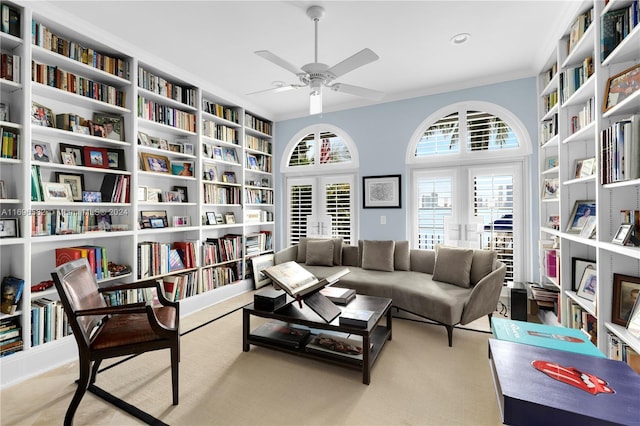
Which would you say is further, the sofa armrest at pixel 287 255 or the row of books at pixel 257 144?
the row of books at pixel 257 144

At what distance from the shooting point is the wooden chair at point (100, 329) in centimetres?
181

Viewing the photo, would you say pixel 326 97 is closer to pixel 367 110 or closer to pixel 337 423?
pixel 367 110

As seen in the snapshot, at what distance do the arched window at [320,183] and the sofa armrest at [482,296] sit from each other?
2.37m

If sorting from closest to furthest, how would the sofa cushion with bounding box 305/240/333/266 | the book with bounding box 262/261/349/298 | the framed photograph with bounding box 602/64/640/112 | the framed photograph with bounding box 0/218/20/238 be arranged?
the framed photograph with bounding box 602/64/640/112 < the framed photograph with bounding box 0/218/20/238 < the book with bounding box 262/261/349/298 < the sofa cushion with bounding box 305/240/333/266

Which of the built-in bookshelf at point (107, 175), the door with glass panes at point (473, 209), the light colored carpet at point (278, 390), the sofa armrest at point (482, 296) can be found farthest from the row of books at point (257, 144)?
the sofa armrest at point (482, 296)

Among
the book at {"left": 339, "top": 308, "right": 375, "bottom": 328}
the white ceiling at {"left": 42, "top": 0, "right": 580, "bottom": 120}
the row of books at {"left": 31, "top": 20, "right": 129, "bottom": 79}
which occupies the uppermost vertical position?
the white ceiling at {"left": 42, "top": 0, "right": 580, "bottom": 120}

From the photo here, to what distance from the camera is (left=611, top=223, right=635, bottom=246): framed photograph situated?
185 cm

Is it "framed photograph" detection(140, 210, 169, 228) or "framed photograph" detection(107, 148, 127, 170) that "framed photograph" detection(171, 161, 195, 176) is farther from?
"framed photograph" detection(107, 148, 127, 170)

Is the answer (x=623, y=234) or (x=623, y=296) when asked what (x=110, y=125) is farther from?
(x=623, y=296)

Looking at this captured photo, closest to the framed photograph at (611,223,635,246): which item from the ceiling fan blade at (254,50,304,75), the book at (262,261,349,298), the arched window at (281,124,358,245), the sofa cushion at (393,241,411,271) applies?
the book at (262,261,349,298)

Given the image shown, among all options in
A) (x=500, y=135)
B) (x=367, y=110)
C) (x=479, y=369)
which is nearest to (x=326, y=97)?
(x=367, y=110)

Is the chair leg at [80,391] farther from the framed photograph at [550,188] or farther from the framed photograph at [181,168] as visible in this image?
the framed photograph at [550,188]

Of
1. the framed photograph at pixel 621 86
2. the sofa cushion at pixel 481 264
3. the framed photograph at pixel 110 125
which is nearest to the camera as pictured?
the framed photograph at pixel 621 86

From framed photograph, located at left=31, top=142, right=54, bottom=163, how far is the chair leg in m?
1.91
